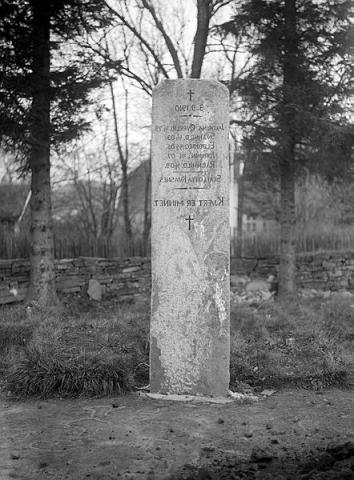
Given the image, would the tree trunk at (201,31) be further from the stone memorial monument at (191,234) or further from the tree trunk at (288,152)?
the stone memorial monument at (191,234)

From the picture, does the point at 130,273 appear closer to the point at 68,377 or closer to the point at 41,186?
the point at 41,186

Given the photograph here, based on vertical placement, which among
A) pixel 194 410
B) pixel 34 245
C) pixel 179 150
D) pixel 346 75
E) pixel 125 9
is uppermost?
pixel 125 9

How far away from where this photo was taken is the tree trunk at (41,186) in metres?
8.80

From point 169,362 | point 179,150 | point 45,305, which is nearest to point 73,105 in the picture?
point 45,305

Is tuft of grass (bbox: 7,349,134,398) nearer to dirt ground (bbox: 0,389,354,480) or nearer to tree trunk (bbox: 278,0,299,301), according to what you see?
dirt ground (bbox: 0,389,354,480)

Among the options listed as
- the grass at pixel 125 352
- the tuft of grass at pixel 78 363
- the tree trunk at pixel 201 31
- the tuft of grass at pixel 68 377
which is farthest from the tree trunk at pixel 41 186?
the tuft of grass at pixel 68 377

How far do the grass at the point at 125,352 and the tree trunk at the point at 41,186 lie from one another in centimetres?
82

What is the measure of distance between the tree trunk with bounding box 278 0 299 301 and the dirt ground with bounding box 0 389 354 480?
5.99 meters

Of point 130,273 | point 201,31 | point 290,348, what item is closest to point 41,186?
point 130,273

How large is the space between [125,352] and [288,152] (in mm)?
5966

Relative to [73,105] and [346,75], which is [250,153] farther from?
[73,105]

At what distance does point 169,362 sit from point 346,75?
7.30 m

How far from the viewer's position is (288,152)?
1059cm

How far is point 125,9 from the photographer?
11859 mm
